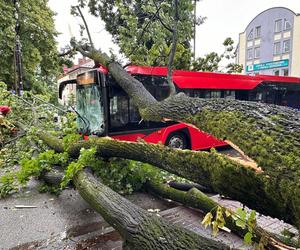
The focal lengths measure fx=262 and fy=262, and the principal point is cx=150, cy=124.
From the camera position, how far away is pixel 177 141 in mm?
7953

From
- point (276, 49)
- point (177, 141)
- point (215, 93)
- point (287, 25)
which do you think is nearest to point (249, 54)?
point (276, 49)

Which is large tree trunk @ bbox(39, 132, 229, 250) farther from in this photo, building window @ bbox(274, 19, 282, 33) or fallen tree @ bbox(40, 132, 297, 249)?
building window @ bbox(274, 19, 282, 33)

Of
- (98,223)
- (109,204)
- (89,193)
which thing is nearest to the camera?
(109,204)

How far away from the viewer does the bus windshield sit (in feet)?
21.1

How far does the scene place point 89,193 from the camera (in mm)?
3266

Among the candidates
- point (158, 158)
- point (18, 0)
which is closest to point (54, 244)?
point (158, 158)

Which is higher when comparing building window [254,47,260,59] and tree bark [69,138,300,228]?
building window [254,47,260,59]

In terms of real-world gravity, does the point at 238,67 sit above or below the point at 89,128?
above

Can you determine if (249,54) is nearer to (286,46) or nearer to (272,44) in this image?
(272,44)

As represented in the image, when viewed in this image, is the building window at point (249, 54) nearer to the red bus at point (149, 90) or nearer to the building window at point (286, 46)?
the building window at point (286, 46)

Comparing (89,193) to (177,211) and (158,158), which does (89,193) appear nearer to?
(158,158)

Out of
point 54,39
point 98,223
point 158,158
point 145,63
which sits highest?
point 54,39

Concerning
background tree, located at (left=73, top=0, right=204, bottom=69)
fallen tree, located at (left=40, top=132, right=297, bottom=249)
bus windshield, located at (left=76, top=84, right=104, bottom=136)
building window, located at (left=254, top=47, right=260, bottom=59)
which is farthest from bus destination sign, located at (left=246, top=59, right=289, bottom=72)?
fallen tree, located at (left=40, top=132, right=297, bottom=249)

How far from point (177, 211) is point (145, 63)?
15.3ft
